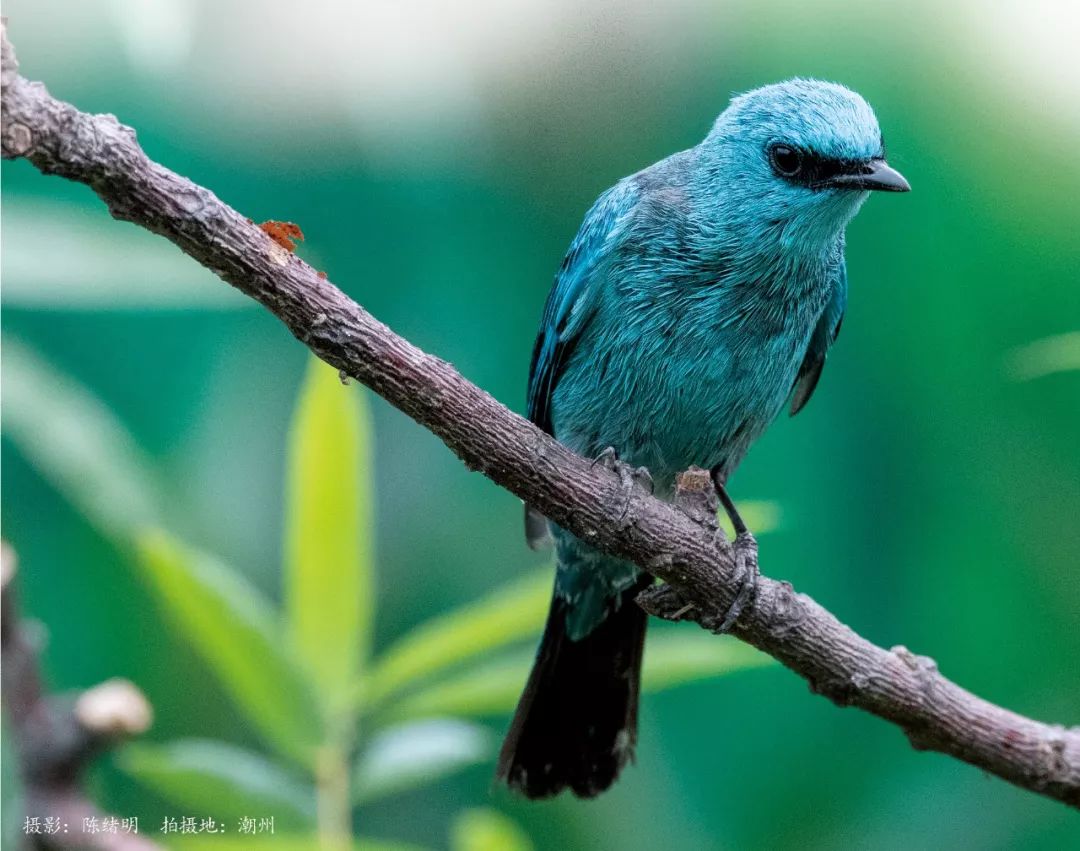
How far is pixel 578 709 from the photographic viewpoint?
2.35 m

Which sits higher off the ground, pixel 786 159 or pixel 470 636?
pixel 786 159

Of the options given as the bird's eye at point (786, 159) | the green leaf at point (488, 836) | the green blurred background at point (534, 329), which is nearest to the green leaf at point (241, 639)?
the green leaf at point (488, 836)

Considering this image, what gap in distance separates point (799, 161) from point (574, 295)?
0.50 meters

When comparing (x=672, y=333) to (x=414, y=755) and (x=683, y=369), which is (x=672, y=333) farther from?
(x=414, y=755)

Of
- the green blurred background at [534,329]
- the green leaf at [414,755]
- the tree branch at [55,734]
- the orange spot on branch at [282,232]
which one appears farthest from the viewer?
the green blurred background at [534,329]

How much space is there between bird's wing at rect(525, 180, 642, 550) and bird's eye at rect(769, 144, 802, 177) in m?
0.29

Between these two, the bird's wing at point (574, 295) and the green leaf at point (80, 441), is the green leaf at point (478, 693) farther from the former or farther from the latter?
the green leaf at point (80, 441)

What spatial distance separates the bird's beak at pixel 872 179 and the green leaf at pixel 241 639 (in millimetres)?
1409

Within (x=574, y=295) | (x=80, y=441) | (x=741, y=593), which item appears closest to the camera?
(x=741, y=593)

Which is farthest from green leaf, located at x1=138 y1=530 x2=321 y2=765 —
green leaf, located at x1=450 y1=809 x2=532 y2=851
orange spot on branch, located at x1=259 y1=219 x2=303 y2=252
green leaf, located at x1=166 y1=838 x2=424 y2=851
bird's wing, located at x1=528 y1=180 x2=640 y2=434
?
orange spot on branch, located at x1=259 y1=219 x2=303 y2=252

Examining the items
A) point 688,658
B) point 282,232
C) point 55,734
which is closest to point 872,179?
point 282,232

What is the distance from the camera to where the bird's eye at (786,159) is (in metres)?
2.00

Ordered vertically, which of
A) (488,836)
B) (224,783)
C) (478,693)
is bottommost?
(488,836)

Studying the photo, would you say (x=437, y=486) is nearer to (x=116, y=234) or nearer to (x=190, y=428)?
(x=190, y=428)
